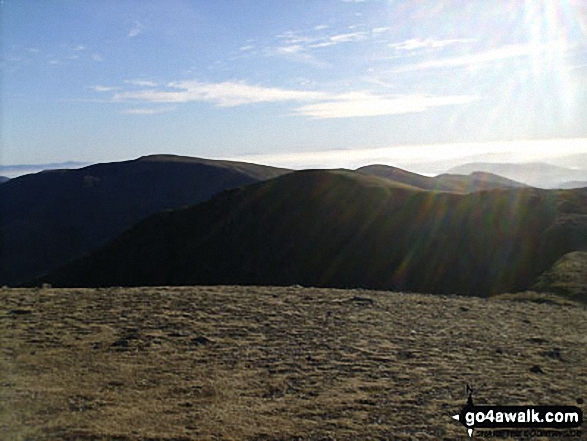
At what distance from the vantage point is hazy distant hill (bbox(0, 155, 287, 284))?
353 ft

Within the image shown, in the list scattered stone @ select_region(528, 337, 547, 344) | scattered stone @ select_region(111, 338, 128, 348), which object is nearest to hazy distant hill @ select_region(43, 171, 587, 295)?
scattered stone @ select_region(528, 337, 547, 344)

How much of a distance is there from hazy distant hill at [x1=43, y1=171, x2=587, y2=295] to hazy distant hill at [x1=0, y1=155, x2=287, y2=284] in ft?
160

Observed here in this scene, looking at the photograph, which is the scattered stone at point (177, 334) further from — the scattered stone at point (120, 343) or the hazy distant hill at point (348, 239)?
the hazy distant hill at point (348, 239)

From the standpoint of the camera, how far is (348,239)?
45.2 m

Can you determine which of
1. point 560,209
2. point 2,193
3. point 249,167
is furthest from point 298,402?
point 2,193

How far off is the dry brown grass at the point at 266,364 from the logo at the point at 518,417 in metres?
0.24

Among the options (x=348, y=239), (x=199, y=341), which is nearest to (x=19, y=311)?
(x=199, y=341)

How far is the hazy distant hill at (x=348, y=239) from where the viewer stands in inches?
1394

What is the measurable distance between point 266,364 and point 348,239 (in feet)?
117

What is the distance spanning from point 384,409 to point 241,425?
7.11 ft

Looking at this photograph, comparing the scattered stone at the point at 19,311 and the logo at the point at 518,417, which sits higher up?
the scattered stone at the point at 19,311

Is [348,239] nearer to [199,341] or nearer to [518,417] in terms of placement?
[199,341]

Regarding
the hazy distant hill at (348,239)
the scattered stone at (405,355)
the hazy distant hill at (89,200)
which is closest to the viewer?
the scattered stone at (405,355)

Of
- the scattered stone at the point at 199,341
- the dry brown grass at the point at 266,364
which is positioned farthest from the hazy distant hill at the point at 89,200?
the scattered stone at the point at 199,341
